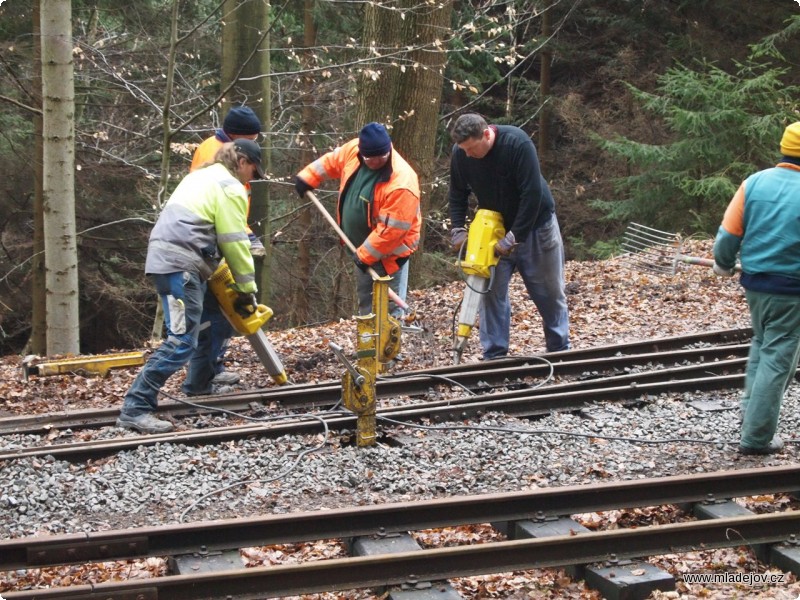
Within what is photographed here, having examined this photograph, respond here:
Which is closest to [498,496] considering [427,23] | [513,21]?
[427,23]

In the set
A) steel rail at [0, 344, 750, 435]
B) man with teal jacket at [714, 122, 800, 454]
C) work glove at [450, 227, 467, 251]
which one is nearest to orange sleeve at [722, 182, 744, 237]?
man with teal jacket at [714, 122, 800, 454]

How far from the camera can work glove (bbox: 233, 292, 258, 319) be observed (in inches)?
309

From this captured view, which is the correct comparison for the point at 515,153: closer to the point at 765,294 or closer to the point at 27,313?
the point at 765,294

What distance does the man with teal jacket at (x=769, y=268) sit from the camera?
19.9ft

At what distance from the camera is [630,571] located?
4785mm

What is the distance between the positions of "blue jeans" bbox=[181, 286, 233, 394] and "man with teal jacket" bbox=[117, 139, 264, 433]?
0.63m

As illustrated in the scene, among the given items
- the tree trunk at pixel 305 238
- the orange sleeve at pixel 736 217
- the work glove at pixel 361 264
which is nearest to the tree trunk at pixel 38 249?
the tree trunk at pixel 305 238

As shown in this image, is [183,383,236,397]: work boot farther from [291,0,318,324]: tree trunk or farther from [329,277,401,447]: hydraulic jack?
[291,0,318,324]: tree trunk

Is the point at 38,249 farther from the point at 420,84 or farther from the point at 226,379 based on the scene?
the point at 226,379

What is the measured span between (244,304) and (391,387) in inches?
55.5

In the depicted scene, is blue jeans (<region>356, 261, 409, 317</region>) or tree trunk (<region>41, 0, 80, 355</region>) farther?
tree trunk (<region>41, 0, 80, 355</region>)

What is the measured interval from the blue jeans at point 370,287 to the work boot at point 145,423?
285 centimetres

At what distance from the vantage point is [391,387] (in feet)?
26.6

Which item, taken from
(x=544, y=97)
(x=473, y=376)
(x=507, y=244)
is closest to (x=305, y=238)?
(x=544, y=97)
